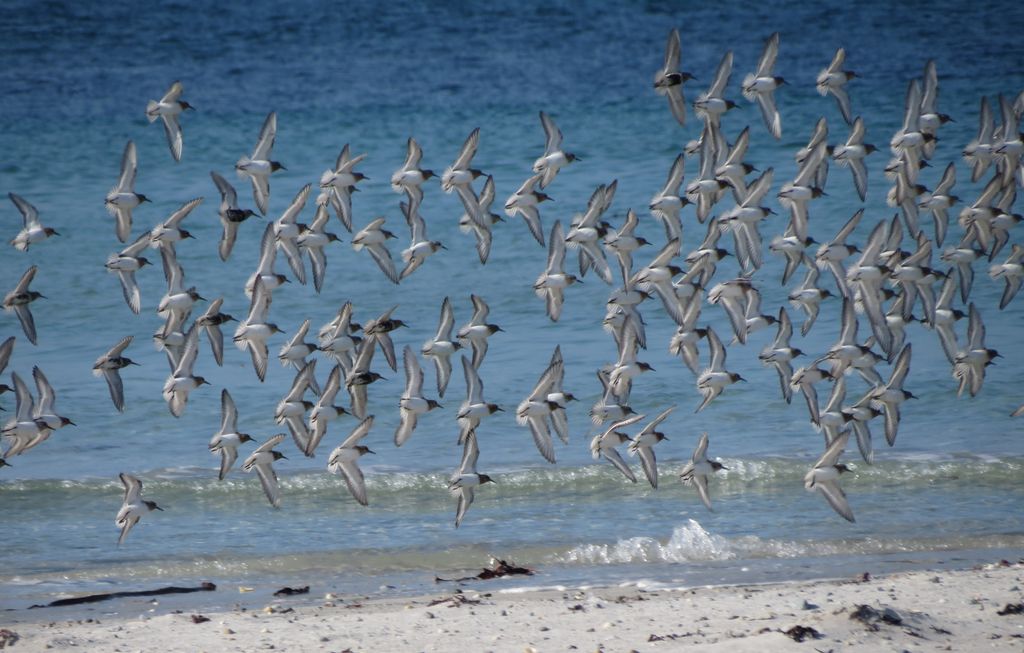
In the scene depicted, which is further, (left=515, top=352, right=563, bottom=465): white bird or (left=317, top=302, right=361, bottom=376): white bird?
(left=317, top=302, right=361, bottom=376): white bird

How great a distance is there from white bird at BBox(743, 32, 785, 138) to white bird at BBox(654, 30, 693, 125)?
2.38 feet

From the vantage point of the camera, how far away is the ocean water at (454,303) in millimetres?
11734

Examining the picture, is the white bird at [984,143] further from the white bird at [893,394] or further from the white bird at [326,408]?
the white bird at [326,408]

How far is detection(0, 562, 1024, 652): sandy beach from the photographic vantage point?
336 inches

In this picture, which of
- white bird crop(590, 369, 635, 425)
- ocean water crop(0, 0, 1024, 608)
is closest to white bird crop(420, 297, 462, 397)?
ocean water crop(0, 0, 1024, 608)

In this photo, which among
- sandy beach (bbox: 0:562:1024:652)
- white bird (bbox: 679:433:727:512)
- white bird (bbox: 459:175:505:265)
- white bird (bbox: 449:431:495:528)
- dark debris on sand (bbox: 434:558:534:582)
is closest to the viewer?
sandy beach (bbox: 0:562:1024:652)

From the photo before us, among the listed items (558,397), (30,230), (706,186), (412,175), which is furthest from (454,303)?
(558,397)

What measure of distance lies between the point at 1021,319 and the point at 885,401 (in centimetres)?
596

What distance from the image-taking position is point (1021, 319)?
17875 millimetres

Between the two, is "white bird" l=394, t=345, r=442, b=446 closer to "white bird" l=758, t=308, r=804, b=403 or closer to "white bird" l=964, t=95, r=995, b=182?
"white bird" l=758, t=308, r=804, b=403

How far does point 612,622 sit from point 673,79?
5.29 m

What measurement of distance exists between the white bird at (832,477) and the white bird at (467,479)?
91.0 inches

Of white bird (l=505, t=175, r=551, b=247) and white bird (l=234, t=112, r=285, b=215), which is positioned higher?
white bird (l=234, t=112, r=285, b=215)

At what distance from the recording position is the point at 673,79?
13.0 metres
